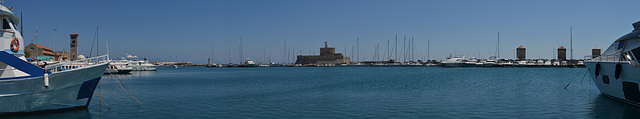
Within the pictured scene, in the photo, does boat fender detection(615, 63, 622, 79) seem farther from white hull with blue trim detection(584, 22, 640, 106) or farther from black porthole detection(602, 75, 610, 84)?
black porthole detection(602, 75, 610, 84)

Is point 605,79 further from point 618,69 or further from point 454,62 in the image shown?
point 454,62

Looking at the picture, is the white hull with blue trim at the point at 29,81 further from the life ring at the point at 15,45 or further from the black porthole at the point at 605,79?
the black porthole at the point at 605,79

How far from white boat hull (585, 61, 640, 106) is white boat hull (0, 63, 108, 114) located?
64.9 feet

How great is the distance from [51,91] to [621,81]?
2160cm

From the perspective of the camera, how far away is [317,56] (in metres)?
197

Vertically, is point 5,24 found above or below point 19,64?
above

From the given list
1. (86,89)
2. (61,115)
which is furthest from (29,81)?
(86,89)

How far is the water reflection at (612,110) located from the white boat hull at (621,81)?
31 cm

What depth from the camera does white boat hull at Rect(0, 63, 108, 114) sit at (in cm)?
1418

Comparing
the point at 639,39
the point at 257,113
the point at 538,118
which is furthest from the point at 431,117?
the point at 639,39

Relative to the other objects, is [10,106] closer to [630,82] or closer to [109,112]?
[109,112]

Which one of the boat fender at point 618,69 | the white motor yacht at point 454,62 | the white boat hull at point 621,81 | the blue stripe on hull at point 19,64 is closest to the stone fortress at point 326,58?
the white motor yacht at point 454,62

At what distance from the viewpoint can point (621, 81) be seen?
58.6 ft

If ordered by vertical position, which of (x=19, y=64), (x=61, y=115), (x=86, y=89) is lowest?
(x=61, y=115)
